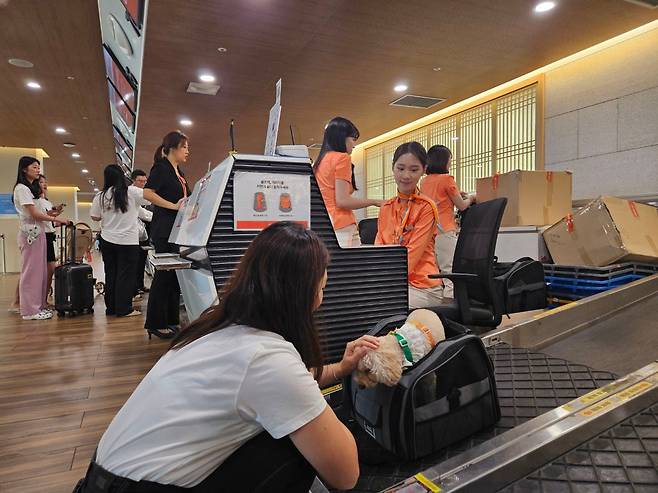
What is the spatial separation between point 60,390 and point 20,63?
456 cm

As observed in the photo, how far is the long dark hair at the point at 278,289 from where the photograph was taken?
806mm

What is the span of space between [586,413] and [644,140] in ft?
14.8

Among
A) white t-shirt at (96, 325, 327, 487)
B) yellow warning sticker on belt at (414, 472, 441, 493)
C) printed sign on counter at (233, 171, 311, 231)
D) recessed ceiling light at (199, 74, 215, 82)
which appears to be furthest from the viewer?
recessed ceiling light at (199, 74, 215, 82)

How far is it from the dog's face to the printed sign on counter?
47 centimetres

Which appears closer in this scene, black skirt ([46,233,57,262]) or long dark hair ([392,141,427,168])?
long dark hair ([392,141,427,168])

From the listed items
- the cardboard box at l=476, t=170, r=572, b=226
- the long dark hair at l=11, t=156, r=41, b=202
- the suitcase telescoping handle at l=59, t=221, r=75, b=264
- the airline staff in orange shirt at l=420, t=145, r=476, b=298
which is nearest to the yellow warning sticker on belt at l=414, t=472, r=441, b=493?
the airline staff in orange shirt at l=420, t=145, r=476, b=298

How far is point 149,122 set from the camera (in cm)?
702

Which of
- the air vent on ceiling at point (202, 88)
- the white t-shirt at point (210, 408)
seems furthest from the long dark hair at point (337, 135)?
the air vent on ceiling at point (202, 88)

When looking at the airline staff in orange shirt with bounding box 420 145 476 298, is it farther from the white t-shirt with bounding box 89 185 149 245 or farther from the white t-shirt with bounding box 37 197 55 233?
the white t-shirt with bounding box 37 197 55 233

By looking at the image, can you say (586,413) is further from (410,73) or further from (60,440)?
(410,73)

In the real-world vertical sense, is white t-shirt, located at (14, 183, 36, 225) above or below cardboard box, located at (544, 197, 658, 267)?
above

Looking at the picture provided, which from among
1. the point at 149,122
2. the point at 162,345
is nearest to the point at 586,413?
the point at 162,345

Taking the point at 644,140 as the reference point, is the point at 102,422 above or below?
below

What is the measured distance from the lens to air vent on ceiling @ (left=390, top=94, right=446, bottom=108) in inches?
244
